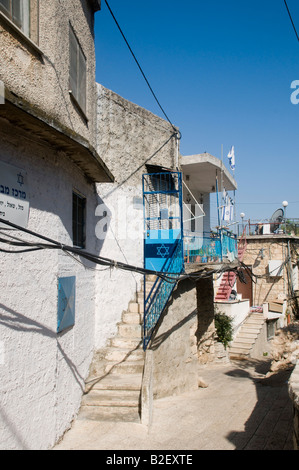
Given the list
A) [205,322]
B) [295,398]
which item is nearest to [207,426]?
[295,398]

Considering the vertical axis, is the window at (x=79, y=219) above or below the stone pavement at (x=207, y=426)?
above

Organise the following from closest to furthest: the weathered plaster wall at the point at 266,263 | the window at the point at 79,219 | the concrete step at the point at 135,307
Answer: the window at the point at 79,219
the concrete step at the point at 135,307
the weathered plaster wall at the point at 266,263

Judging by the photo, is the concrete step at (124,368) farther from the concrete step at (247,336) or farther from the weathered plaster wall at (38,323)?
the concrete step at (247,336)

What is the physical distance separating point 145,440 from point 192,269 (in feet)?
14.7

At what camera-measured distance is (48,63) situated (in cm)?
505

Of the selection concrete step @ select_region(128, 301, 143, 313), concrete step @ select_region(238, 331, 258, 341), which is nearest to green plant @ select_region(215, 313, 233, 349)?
concrete step @ select_region(238, 331, 258, 341)

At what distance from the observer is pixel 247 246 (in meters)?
23.5

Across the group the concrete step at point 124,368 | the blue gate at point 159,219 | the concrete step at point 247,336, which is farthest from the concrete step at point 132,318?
the concrete step at point 247,336

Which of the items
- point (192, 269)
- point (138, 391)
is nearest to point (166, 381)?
point (138, 391)

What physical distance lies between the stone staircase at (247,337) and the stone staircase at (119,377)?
9.17 metres

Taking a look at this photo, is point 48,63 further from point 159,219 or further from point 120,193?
point 159,219

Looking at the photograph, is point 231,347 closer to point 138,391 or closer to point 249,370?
point 249,370

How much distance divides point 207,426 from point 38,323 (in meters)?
3.63

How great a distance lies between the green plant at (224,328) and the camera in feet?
50.4
